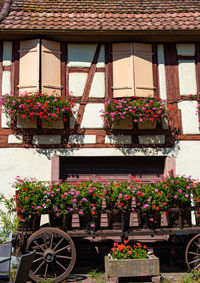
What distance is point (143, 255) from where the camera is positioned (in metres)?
5.38

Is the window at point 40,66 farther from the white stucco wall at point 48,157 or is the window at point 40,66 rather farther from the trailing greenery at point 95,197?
the trailing greenery at point 95,197

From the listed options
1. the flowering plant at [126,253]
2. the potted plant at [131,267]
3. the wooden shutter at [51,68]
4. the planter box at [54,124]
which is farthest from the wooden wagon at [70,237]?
the wooden shutter at [51,68]

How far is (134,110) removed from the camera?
716cm

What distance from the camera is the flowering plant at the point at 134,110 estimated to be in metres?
7.12

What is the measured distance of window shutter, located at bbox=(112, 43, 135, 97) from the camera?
7.52 metres

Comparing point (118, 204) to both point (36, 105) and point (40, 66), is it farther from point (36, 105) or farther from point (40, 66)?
point (40, 66)

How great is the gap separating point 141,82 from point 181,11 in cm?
233

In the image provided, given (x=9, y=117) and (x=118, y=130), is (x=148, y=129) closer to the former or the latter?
(x=118, y=130)

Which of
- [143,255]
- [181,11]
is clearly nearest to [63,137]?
[143,255]

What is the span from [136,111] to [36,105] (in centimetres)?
205

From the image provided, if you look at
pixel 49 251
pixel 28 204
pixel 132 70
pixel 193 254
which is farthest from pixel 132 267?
pixel 132 70

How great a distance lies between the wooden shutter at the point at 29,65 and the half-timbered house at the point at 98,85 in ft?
0.07

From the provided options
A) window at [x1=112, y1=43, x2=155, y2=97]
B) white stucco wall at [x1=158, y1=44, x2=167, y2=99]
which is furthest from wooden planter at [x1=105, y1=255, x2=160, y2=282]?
white stucco wall at [x1=158, y1=44, x2=167, y2=99]

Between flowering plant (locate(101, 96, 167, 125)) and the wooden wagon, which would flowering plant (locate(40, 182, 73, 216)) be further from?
flowering plant (locate(101, 96, 167, 125))
